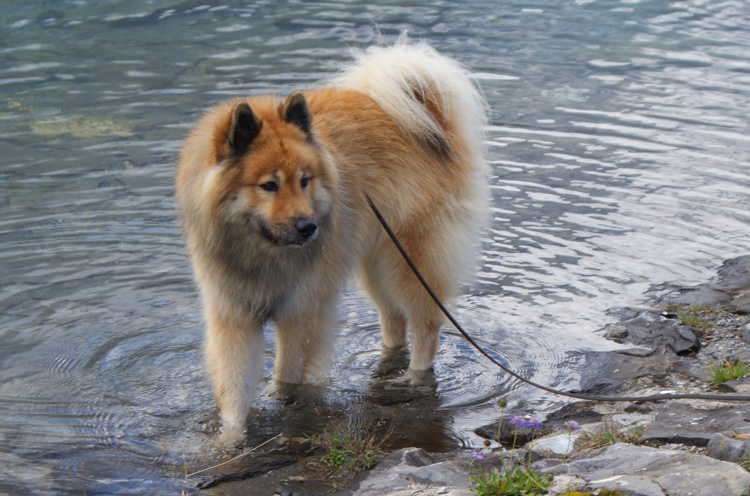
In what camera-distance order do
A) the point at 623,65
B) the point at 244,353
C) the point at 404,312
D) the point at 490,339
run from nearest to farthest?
the point at 244,353 < the point at 404,312 < the point at 490,339 < the point at 623,65

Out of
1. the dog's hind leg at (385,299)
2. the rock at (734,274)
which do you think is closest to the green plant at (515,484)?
the dog's hind leg at (385,299)

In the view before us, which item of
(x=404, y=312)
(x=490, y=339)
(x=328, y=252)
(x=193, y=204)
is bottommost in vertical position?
A: (x=490, y=339)

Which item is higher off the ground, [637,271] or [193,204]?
[193,204]

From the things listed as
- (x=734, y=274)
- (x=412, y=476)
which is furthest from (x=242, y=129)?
(x=734, y=274)

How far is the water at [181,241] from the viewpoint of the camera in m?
3.68

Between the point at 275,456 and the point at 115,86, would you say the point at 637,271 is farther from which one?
the point at 115,86

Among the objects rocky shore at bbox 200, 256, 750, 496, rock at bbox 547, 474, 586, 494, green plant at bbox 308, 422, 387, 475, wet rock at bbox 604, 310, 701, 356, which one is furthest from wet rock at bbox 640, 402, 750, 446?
green plant at bbox 308, 422, 387, 475

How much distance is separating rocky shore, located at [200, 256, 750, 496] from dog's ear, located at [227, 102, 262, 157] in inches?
53.1

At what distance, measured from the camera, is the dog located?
3117mm

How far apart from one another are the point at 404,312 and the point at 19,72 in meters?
7.29

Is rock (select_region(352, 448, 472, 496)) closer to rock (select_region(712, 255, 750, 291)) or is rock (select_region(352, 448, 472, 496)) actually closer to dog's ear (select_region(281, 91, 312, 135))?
dog's ear (select_region(281, 91, 312, 135))

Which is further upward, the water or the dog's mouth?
the dog's mouth

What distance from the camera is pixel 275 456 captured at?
130 inches

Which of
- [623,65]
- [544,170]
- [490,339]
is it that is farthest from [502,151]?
[623,65]
